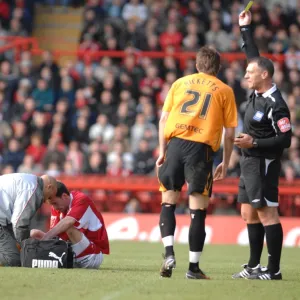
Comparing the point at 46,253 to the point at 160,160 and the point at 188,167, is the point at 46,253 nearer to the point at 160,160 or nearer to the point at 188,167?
the point at 160,160

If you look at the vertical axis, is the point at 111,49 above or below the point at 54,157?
above

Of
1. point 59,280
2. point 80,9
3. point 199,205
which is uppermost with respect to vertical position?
point 80,9

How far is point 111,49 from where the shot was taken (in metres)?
22.0

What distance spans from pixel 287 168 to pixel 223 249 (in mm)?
3974

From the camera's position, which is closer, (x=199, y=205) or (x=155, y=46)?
(x=199, y=205)

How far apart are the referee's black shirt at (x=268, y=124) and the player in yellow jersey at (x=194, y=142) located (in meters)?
0.40

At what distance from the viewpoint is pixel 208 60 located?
8.86 m

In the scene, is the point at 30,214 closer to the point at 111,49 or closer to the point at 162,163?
the point at 162,163

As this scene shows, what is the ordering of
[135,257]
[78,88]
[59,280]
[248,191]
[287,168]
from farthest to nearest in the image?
[78,88], [287,168], [135,257], [248,191], [59,280]

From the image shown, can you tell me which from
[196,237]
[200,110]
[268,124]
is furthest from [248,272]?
[200,110]

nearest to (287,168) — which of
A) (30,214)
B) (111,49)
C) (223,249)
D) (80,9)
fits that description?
(223,249)

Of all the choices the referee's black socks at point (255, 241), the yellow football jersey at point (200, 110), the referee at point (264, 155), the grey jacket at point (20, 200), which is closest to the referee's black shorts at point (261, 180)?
the referee at point (264, 155)

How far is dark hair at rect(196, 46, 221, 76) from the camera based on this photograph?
8836 mm

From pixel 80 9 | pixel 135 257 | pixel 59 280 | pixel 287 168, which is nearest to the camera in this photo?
pixel 59 280
